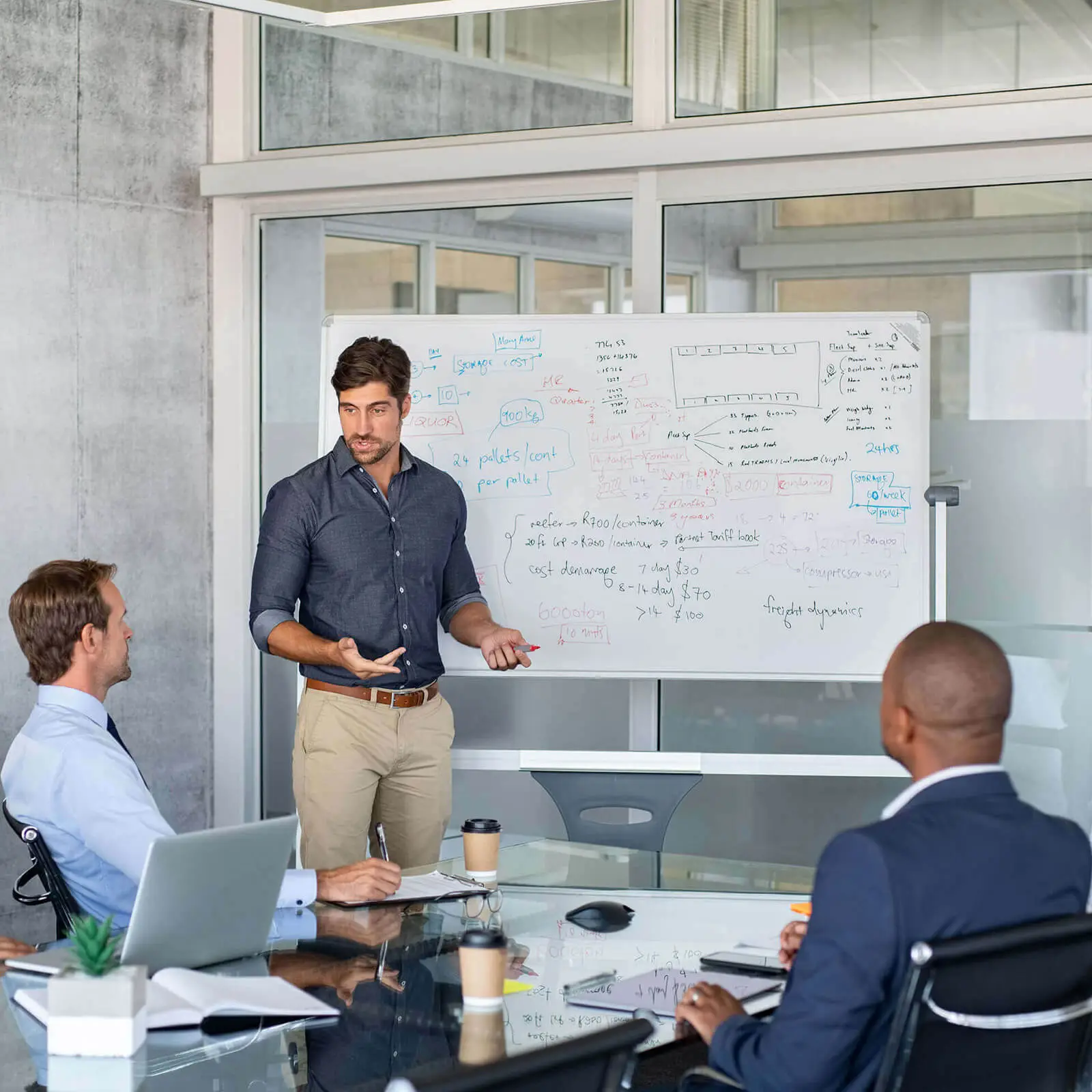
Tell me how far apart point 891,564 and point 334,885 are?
7.02 ft

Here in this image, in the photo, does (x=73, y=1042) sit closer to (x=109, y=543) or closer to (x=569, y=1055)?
(x=569, y=1055)

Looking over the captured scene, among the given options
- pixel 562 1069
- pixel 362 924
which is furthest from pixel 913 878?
pixel 362 924

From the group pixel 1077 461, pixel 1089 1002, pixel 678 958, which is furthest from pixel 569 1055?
pixel 1077 461

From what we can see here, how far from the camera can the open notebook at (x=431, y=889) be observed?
2.37 meters

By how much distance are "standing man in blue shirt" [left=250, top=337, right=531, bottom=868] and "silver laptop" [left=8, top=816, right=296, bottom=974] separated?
57.3 inches

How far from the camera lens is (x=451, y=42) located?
15.1 feet

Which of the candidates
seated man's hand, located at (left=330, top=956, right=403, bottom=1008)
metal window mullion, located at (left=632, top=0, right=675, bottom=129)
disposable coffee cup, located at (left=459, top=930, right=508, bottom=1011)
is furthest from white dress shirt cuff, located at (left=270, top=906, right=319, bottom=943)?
metal window mullion, located at (left=632, top=0, right=675, bottom=129)

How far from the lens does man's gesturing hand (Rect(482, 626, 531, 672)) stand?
354 cm

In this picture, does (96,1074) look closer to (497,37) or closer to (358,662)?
(358,662)

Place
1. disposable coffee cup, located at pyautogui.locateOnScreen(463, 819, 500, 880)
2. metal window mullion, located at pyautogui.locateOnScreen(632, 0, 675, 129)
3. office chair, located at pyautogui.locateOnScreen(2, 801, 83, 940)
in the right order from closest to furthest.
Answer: office chair, located at pyautogui.locateOnScreen(2, 801, 83, 940)
disposable coffee cup, located at pyautogui.locateOnScreen(463, 819, 500, 880)
metal window mullion, located at pyautogui.locateOnScreen(632, 0, 675, 129)

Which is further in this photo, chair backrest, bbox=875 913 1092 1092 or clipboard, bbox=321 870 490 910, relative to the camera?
clipboard, bbox=321 870 490 910

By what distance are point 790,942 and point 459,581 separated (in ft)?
6.42

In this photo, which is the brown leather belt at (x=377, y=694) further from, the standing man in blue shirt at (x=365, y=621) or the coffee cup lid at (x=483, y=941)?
the coffee cup lid at (x=483, y=941)

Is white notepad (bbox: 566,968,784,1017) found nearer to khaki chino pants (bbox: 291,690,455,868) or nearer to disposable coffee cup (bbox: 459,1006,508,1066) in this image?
disposable coffee cup (bbox: 459,1006,508,1066)
